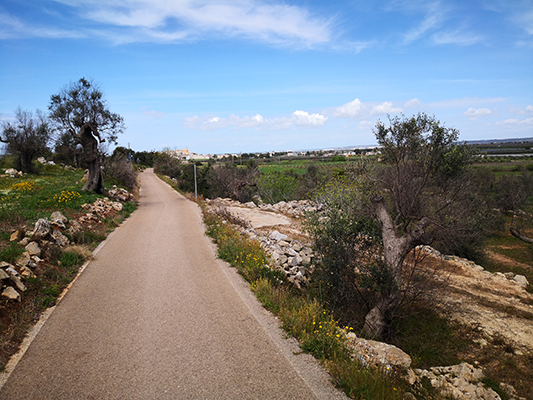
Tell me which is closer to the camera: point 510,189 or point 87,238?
point 87,238

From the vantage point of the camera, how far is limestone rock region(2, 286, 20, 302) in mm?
5838

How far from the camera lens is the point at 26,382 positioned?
13.3ft

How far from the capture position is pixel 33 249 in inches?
313

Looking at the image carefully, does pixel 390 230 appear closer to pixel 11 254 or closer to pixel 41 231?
pixel 11 254

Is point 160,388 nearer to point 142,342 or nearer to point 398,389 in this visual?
point 142,342

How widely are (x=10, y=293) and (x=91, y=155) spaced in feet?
53.8

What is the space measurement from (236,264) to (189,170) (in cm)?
3188

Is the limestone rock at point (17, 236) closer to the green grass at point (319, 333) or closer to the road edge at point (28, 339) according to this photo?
the road edge at point (28, 339)

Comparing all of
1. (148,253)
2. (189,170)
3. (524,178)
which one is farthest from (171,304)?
(524,178)

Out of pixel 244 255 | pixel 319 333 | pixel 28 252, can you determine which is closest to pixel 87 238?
pixel 28 252

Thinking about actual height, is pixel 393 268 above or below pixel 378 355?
above

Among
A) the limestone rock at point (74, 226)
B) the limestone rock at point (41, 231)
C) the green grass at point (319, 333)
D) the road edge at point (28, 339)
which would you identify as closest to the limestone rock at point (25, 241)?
the limestone rock at point (41, 231)

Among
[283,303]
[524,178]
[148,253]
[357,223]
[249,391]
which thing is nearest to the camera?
[249,391]

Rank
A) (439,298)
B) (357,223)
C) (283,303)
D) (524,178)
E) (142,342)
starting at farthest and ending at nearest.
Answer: (524,178), (439,298), (357,223), (283,303), (142,342)
